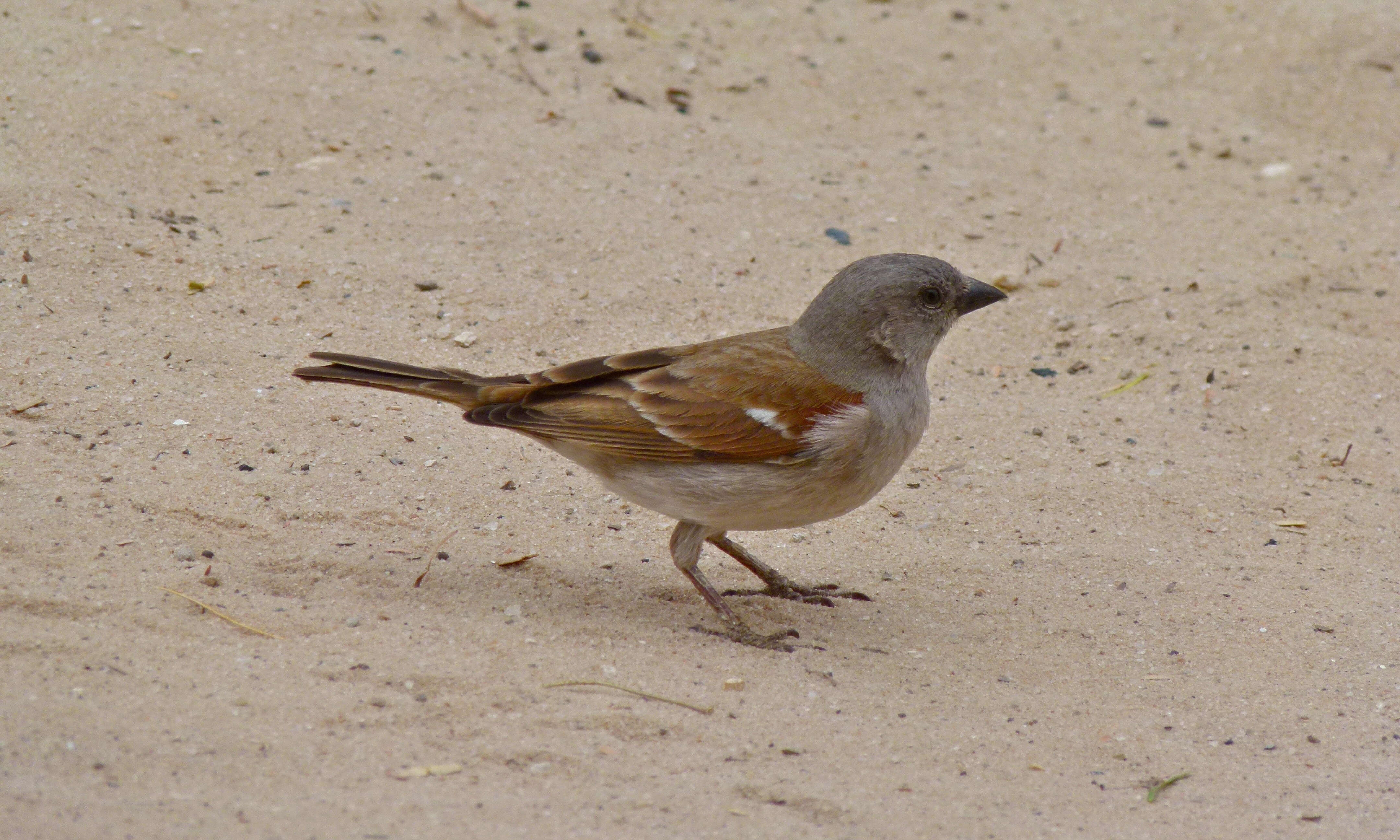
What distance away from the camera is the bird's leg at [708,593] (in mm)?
5219

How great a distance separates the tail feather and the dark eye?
186 centimetres

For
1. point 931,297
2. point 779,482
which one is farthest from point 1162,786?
point 931,297

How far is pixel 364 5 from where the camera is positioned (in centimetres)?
970

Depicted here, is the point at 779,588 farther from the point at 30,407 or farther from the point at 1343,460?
the point at 30,407

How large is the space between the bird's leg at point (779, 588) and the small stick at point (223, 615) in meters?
1.84

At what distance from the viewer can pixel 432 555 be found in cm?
553

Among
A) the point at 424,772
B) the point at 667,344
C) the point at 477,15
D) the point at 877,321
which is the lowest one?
the point at 424,772

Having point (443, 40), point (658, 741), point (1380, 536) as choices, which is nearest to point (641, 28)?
point (443, 40)

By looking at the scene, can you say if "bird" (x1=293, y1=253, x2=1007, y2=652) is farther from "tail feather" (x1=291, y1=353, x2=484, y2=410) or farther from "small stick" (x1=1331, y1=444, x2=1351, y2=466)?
"small stick" (x1=1331, y1=444, x2=1351, y2=466)

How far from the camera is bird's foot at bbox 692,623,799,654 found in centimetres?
520

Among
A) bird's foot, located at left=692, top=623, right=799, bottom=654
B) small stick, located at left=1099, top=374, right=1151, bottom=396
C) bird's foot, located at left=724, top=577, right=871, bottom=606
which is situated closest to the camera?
bird's foot, located at left=692, top=623, right=799, bottom=654

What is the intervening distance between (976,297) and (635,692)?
2.33 metres

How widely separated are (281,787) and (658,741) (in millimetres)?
1187

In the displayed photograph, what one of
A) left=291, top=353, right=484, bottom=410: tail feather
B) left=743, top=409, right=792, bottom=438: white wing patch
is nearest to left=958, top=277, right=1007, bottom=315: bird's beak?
left=743, top=409, right=792, bottom=438: white wing patch
